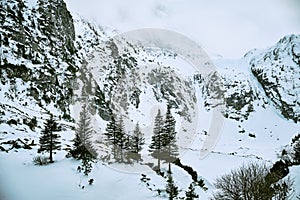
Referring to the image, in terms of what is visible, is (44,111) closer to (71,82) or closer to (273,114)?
(71,82)

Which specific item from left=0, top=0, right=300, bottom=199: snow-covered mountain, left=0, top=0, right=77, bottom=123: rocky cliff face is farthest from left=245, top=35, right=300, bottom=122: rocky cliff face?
left=0, top=0, right=77, bottom=123: rocky cliff face

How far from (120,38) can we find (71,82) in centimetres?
5981

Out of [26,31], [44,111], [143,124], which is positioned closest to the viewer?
[44,111]

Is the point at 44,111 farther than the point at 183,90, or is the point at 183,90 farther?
the point at 183,90

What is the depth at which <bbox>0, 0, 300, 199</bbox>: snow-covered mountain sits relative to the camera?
23359 mm

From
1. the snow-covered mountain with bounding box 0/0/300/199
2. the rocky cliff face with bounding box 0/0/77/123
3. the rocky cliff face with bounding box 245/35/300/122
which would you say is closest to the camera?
the snow-covered mountain with bounding box 0/0/300/199

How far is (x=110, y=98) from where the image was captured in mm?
78125

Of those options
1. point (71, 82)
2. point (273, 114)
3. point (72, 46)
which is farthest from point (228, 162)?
point (273, 114)

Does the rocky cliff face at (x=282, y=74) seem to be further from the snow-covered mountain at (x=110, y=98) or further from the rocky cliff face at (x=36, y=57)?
the rocky cliff face at (x=36, y=57)

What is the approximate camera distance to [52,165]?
76.3 feet

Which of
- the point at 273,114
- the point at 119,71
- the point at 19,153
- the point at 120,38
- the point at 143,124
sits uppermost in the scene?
the point at 120,38

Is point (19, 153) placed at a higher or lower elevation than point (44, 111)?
lower

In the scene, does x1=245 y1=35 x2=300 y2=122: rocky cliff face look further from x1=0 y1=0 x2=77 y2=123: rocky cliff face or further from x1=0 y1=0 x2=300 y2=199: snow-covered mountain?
x1=0 y1=0 x2=77 y2=123: rocky cliff face

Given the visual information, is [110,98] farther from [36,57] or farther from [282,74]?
[282,74]
